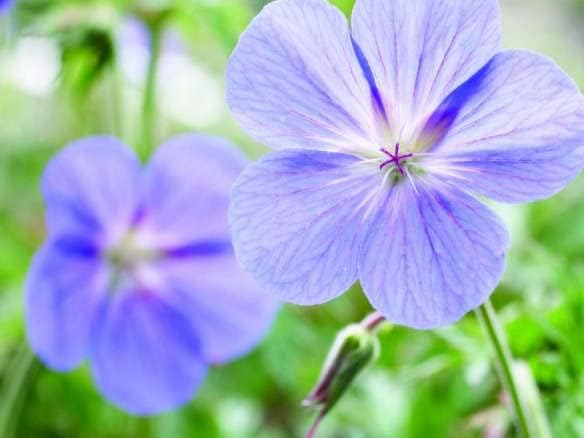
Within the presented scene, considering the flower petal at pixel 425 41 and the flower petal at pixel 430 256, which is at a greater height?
the flower petal at pixel 425 41

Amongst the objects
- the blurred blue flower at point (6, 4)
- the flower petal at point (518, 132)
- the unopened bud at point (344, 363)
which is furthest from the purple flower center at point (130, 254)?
the flower petal at point (518, 132)

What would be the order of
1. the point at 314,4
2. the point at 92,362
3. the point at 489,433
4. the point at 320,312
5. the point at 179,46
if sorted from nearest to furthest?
the point at 314,4, the point at 489,433, the point at 92,362, the point at 320,312, the point at 179,46

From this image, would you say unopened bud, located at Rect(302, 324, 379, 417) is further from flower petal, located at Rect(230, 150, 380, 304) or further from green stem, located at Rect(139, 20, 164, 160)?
green stem, located at Rect(139, 20, 164, 160)

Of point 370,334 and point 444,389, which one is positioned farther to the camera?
point 444,389

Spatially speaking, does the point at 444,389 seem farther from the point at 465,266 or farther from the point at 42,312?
the point at 465,266

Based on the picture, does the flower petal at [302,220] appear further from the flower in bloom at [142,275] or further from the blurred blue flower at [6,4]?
the blurred blue flower at [6,4]

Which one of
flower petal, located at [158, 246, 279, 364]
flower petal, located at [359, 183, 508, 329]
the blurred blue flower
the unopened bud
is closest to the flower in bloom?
flower petal, located at [158, 246, 279, 364]

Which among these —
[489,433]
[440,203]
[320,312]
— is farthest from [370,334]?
[320,312]

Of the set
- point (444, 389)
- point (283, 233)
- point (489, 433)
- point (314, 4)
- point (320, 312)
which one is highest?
point (314, 4)
